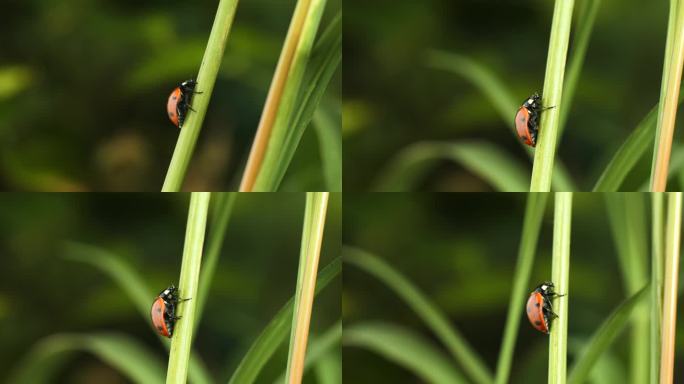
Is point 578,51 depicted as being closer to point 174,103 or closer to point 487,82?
point 487,82

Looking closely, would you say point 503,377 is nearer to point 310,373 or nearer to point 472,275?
point 472,275

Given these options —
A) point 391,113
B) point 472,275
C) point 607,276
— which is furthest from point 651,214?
point 391,113

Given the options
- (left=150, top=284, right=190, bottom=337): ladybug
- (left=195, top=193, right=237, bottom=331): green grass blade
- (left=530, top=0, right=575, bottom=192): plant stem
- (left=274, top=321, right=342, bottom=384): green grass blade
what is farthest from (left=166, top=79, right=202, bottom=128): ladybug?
(left=530, top=0, right=575, bottom=192): plant stem

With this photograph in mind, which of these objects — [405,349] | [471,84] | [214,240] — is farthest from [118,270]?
[471,84]

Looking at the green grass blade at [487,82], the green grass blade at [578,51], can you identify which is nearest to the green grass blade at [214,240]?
the green grass blade at [487,82]

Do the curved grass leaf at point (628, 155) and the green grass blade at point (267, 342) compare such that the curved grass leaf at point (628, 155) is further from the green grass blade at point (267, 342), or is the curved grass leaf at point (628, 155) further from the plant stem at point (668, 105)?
the green grass blade at point (267, 342)
